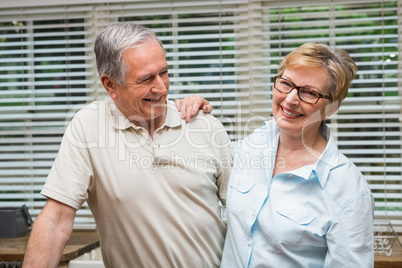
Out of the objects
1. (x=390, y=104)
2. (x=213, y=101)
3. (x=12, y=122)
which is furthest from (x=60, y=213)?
(x=390, y=104)

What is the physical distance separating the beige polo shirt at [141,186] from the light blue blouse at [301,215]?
→ 114 mm

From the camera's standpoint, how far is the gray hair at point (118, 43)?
4.98 feet

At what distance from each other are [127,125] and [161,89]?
18 cm

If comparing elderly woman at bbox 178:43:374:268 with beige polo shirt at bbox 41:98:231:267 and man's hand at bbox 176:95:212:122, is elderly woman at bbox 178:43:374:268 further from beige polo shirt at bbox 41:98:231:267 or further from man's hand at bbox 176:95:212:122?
man's hand at bbox 176:95:212:122

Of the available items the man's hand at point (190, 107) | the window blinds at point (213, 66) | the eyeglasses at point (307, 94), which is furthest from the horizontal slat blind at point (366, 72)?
the eyeglasses at point (307, 94)

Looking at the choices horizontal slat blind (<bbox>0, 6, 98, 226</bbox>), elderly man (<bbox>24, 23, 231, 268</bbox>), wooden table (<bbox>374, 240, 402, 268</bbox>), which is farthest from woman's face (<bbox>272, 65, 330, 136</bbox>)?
horizontal slat blind (<bbox>0, 6, 98, 226</bbox>)

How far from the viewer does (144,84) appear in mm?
1535

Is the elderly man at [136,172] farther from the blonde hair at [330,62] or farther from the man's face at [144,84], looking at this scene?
the blonde hair at [330,62]

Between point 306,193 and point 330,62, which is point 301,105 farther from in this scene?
point 306,193

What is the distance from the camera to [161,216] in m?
1.56

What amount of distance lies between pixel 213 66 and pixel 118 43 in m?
1.40

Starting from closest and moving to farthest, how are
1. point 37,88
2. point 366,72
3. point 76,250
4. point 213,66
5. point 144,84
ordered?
point 144,84, point 76,250, point 366,72, point 213,66, point 37,88

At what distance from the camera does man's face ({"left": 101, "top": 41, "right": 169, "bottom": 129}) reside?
59.6 inches

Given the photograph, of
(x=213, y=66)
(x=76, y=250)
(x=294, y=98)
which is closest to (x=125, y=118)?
(x=294, y=98)
